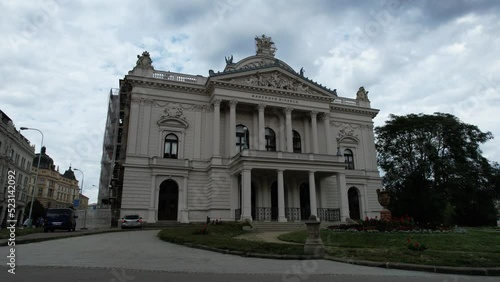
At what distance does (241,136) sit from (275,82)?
6811 mm

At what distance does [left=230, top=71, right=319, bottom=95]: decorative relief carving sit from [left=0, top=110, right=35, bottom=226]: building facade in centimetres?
3240

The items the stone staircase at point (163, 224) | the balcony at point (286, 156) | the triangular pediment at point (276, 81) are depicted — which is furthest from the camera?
the triangular pediment at point (276, 81)

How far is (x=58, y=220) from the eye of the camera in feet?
77.9

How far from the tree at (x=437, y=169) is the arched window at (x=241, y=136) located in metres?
19.4

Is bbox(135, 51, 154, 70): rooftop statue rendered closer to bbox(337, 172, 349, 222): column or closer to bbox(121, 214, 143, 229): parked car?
bbox(121, 214, 143, 229): parked car

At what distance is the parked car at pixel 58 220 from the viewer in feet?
76.4

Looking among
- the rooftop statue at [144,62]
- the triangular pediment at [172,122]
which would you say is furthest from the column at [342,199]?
the rooftop statue at [144,62]

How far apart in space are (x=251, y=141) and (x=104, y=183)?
20803mm

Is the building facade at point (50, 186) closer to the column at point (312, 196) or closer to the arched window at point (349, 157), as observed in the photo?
the arched window at point (349, 157)

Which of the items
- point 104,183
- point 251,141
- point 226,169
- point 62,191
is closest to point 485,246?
point 226,169

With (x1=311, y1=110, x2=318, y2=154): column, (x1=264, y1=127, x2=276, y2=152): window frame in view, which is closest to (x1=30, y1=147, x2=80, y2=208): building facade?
(x1=264, y1=127, x2=276, y2=152): window frame

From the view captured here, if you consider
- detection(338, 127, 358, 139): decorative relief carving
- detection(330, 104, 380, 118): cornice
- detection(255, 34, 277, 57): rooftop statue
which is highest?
detection(255, 34, 277, 57): rooftop statue

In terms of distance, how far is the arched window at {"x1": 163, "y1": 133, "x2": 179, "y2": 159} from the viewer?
111 feet

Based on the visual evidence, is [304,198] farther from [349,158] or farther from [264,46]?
[264,46]
